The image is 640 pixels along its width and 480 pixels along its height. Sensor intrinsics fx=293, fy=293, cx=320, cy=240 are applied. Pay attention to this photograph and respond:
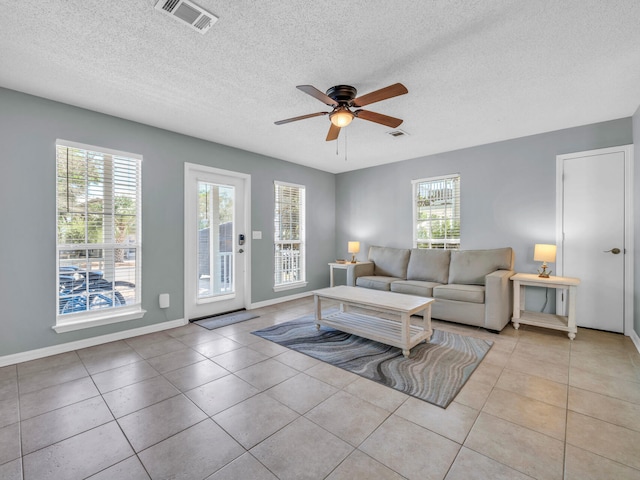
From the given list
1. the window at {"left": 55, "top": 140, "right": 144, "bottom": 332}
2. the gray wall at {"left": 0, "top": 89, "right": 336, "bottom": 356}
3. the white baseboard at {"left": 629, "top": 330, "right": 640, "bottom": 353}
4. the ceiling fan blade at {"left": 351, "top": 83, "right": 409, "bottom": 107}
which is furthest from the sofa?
the window at {"left": 55, "top": 140, "right": 144, "bottom": 332}

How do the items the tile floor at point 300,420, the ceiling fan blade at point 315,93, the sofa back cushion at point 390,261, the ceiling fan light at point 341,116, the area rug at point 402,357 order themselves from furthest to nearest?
the sofa back cushion at point 390,261 < the ceiling fan light at point 341,116 < the area rug at point 402,357 < the ceiling fan blade at point 315,93 < the tile floor at point 300,420

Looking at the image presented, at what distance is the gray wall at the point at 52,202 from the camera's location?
2738mm

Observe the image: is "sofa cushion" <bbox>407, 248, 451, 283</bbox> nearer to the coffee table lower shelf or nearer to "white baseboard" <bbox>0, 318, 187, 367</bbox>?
the coffee table lower shelf

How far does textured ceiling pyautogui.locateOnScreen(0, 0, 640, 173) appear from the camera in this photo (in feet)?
5.95

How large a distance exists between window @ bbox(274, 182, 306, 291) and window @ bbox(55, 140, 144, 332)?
7.36 ft

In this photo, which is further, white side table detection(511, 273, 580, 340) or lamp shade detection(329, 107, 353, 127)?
white side table detection(511, 273, 580, 340)

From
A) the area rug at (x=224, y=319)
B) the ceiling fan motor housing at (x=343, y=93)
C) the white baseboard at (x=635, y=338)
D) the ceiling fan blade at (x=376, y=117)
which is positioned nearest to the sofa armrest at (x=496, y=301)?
the white baseboard at (x=635, y=338)

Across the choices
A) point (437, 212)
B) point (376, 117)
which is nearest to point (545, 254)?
point (437, 212)

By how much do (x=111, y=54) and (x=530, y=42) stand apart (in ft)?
10.1

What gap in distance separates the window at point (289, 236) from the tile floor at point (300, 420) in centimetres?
251

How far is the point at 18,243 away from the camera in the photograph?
109 inches

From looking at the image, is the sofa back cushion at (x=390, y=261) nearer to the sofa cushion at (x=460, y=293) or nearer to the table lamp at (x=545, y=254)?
the sofa cushion at (x=460, y=293)

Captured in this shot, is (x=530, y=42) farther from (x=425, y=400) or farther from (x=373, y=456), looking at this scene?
(x=373, y=456)

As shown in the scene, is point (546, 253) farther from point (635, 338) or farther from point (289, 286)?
point (289, 286)
